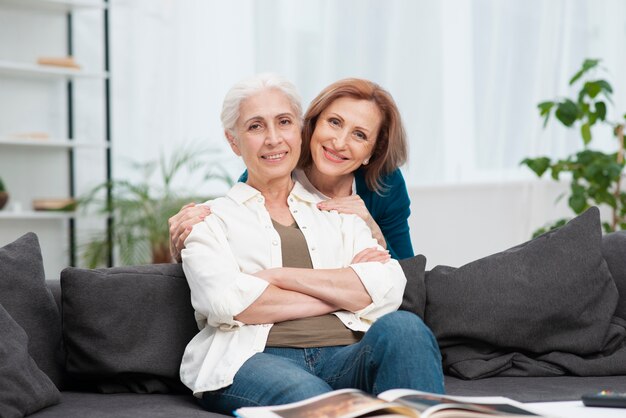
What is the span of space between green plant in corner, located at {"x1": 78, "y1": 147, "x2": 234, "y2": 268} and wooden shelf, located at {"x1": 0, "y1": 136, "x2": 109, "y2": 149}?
0.84 ft

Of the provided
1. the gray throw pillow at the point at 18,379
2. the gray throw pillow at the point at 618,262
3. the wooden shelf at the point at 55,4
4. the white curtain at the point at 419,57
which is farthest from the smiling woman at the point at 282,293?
the wooden shelf at the point at 55,4

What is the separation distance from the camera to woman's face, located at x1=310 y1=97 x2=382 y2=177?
8.43 ft

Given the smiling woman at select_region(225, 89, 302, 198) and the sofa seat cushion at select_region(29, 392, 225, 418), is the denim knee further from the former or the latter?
the smiling woman at select_region(225, 89, 302, 198)

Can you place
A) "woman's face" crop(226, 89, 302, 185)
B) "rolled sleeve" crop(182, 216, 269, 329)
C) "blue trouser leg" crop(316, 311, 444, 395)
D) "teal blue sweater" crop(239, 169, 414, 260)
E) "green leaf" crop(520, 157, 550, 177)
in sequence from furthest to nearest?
"green leaf" crop(520, 157, 550, 177) → "teal blue sweater" crop(239, 169, 414, 260) → "woman's face" crop(226, 89, 302, 185) → "rolled sleeve" crop(182, 216, 269, 329) → "blue trouser leg" crop(316, 311, 444, 395)

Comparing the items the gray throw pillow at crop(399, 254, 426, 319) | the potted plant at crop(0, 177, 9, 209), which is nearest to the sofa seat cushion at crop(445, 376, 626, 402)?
the gray throw pillow at crop(399, 254, 426, 319)

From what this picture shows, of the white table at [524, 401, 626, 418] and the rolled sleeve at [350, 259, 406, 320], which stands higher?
the rolled sleeve at [350, 259, 406, 320]

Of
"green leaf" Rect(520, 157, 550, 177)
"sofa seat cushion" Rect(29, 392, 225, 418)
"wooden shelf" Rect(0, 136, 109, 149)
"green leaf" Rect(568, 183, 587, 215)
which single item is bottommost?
"sofa seat cushion" Rect(29, 392, 225, 418)

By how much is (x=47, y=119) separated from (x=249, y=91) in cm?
353

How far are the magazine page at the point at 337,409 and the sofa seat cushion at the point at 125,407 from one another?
0.58 meters

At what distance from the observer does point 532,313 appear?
2.53 meters

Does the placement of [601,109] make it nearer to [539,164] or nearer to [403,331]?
[539,164]

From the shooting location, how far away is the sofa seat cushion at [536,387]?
227 centimetres

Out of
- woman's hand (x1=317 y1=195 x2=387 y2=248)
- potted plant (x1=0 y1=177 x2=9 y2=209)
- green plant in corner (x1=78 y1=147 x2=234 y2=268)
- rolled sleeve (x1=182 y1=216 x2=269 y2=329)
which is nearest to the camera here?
rolled sleeve (x1=182 y1=216 x2=269 y2=329)

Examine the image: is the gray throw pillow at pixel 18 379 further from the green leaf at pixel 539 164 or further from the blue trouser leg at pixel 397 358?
the green leaf at pixel 539 164
